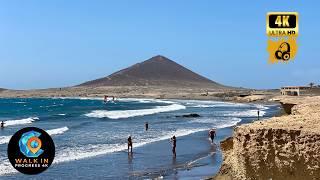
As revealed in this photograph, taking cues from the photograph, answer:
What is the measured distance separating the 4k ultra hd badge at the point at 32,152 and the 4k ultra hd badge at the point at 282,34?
24.5 ft

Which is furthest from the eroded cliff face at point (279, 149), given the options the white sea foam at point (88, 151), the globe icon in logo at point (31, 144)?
the white sea foam at point (88, 151)

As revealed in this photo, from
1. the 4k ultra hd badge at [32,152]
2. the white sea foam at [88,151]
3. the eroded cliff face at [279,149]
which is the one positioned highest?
the 4k ultra hd badge at [32,152]

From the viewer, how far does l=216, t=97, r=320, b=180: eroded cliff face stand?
35.1 ft

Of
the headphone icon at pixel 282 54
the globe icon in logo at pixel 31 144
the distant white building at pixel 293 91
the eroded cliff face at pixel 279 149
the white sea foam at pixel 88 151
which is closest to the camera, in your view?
the globe icon in logo at pixel 31 144

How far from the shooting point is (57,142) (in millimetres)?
35312

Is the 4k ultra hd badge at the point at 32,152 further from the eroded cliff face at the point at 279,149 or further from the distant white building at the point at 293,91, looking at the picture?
the distant white building at the point at 293,91

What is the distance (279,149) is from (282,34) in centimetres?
316

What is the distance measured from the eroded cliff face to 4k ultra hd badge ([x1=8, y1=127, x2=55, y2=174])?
6.26 metres

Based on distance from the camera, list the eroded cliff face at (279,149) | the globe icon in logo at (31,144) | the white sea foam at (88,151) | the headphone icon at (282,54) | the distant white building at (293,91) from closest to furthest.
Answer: the globe icon in logo at (31,144) → the eroded cliff face at (279,149) → the headphone icon at (282,54) → the white sea foam at (88,151) → the distant white building at (293,91)

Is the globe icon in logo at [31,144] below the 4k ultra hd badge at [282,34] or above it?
below

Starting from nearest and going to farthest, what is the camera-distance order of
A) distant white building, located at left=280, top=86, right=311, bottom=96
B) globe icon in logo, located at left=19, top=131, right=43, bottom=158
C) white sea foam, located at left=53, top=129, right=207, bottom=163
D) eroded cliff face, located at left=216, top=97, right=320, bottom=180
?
globe icon in logo, located at left=19, top=131, right=43, bottom=158
eroded cliff face, located at left=216, top=97, right=320, bottom=180
white sea foam, located at left=53, top=129, right=207, bottom=163
distant white building, located at left=280, top=86, right=311, bottom=96

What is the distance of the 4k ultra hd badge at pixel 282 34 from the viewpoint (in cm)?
1248

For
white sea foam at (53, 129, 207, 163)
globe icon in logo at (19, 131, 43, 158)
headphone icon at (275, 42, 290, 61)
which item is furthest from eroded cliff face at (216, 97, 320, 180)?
white sea foam at (53, 129, 207, 163)

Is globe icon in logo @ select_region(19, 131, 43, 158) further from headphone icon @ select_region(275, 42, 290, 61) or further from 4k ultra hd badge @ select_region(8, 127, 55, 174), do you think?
headphone icon @ select_region(275, 42, 290, 61)
